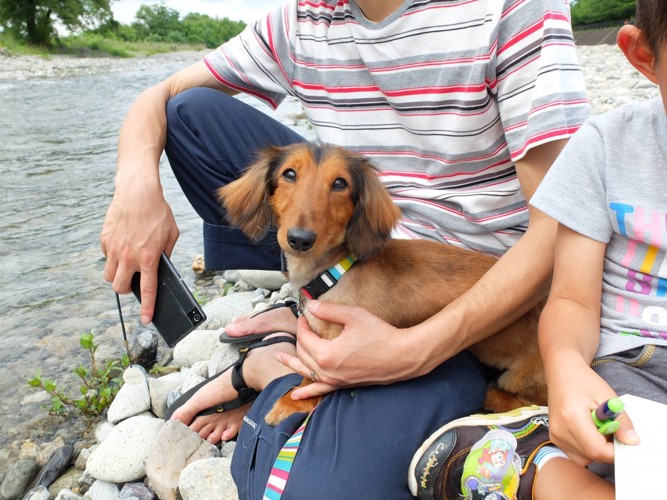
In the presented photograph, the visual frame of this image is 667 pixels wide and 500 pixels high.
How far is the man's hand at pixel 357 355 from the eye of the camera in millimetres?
1730

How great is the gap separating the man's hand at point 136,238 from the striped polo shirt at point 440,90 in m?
0.75

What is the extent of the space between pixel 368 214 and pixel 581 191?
0.69 m

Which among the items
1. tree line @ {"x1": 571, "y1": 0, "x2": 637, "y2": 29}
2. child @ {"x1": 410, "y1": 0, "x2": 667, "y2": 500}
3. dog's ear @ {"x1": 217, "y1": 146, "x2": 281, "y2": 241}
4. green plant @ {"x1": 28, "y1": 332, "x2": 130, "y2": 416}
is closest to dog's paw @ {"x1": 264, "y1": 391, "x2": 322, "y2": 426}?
child @ {"x1": 410, "y1": 0, "x2": 667, "y2": 500}

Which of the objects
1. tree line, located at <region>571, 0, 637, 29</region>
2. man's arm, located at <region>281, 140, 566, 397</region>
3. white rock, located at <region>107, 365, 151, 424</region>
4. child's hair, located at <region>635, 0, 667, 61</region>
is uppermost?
child's hair, located at <region>635, 0, 667, 61</region>

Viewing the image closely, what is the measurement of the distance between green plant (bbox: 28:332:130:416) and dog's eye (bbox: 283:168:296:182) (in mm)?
1400

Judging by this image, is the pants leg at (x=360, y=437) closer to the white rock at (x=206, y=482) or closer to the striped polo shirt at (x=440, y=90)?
the white rock at (x=206, y=482)

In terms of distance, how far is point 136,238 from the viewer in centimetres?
209

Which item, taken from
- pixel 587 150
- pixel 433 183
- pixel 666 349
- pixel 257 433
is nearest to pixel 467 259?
pixel 433 183

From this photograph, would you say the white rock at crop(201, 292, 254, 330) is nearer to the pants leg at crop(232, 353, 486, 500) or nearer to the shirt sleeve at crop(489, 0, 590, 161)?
the pants leg at crop(232, 353, 486, 500)

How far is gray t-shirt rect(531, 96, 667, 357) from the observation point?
1.49 m

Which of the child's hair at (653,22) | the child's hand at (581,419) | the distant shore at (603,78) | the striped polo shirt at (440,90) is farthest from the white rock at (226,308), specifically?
the distant shore at (603,78)

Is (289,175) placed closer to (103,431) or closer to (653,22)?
(653,22)

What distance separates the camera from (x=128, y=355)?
3.00 m

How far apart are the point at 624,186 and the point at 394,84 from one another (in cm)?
85
